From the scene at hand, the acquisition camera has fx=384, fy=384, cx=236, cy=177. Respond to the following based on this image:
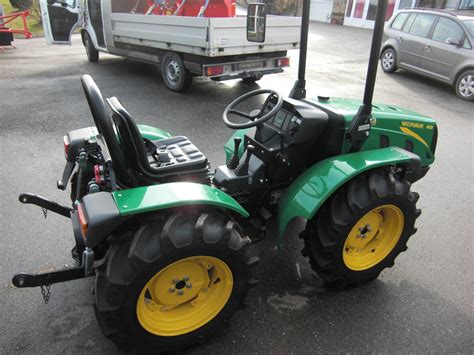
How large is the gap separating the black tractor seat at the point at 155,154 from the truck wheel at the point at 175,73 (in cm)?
459

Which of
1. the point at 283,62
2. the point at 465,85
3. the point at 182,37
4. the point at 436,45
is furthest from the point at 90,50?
the point at 465,85

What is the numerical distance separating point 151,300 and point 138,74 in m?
7.89

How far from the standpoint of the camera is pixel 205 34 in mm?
6312

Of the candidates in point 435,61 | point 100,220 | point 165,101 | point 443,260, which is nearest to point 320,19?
point 435,61

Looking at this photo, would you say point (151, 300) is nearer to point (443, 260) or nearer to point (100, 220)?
point (100, 220)

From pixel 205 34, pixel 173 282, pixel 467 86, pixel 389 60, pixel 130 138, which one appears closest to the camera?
pixel 173 282

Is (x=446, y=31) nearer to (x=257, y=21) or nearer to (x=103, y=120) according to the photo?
(x=257, y=21)

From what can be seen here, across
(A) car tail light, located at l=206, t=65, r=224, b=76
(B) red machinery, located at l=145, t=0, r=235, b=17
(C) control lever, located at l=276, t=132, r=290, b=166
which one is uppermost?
(B) red machinery, located at l=145, t=0, r=235, b=17

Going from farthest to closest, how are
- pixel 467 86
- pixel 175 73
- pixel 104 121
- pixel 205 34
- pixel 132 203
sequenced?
pixel 467 86 < pixel 175 73 < pixel 205 34 < pixel 104 121 < pixel 132 203

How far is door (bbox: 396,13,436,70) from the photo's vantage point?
8.55 metres

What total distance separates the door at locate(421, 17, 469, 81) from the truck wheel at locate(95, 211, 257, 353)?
7.87 meters

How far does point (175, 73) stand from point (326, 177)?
19.0 ft

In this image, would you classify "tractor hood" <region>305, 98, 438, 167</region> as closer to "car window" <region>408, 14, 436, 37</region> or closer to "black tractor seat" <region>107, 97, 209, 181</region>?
"black tractor seat" <region>107, 97, 209, 181</region>

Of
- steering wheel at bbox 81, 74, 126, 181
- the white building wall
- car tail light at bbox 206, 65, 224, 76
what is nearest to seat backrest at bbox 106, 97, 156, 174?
steering wheel at bbox 81, 74, 126, 181
